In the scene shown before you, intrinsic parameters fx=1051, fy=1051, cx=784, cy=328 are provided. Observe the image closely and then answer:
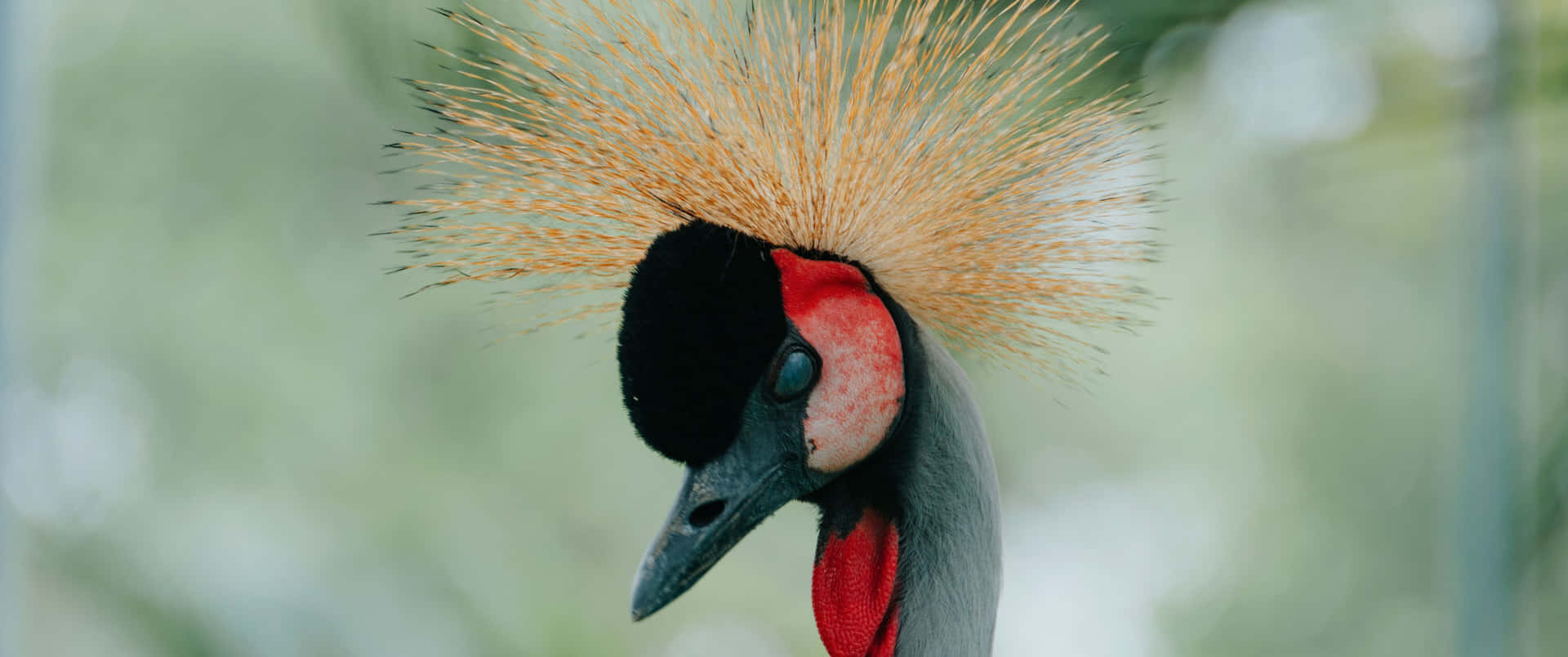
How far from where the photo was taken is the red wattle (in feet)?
2.08

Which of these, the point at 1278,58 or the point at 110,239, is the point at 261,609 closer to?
the point at 110,239

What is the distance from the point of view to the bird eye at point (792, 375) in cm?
55

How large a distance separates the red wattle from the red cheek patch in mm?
75

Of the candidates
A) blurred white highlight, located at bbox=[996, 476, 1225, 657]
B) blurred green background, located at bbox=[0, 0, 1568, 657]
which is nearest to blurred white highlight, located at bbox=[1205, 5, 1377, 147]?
blurred green background, located at bbox=[0, 0, 1568, 657]

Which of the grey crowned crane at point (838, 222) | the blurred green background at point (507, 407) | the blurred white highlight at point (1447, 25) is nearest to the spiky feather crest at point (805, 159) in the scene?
the grey crowned crane at point (838, 222)

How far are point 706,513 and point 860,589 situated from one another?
135mm

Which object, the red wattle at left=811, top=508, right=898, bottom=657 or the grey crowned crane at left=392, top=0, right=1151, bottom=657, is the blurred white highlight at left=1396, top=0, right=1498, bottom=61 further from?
the red wattle at left=811, top=508, right=898, bottom=657

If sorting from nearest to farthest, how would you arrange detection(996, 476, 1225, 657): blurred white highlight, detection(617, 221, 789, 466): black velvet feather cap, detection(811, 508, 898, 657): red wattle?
detection(617, 221, 789, 466): black velvet feather cap, detection(811, 508, 898, 657): red wattle, detection(996, 476, 1225, 657): blurred white highlight

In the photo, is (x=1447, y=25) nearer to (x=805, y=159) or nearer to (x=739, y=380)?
(x=805, y=159)

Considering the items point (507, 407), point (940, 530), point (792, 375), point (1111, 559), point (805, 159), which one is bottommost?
point (1111, 559)

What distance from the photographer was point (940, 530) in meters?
0.63

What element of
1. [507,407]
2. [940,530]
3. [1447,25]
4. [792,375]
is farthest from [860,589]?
[507,407]

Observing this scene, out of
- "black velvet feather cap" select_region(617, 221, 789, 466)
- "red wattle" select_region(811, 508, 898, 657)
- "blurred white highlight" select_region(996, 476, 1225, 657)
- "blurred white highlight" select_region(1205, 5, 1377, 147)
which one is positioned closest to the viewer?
"black velvet feather cap" select_region(617, 221, 789, 466)

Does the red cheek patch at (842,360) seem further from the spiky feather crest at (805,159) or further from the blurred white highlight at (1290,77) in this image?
the blurred white highlight at (1290,77)
